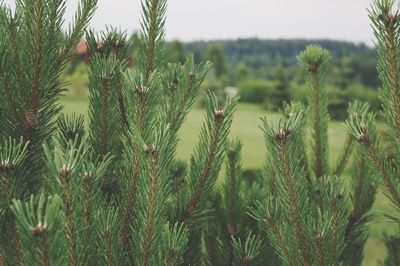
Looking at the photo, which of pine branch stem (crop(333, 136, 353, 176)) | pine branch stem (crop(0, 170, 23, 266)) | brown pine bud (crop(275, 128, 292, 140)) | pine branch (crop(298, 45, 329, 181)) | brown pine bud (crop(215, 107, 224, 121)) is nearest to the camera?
pine branch stem (crop(0, 170, 23, 266))

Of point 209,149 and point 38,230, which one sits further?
point 209,149

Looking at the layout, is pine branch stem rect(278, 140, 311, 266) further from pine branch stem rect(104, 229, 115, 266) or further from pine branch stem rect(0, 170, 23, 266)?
pine branch stem rect(0, 170, 23, 266)

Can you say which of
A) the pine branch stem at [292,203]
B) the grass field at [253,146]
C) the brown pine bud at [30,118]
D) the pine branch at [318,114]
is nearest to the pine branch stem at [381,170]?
the pine branch stem at [292,203]

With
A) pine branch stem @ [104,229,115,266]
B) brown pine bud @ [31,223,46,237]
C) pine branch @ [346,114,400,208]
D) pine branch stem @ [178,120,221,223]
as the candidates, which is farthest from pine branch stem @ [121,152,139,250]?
pine branch @ [346,114,400,208]

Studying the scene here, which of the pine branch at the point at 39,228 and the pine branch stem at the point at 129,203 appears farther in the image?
the pine branch stem at the point at 129,203

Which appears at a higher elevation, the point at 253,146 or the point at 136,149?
the point at 136,149

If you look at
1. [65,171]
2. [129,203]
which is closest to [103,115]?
[129,203]

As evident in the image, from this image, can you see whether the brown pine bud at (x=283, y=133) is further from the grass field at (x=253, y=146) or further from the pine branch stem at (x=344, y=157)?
the grass field at (x=253, y=146)

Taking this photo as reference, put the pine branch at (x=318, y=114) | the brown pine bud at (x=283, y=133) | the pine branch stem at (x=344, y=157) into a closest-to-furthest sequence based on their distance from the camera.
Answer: the brown pine bud at (x=283, y=133) < the pine branch at (x=318, y=114) < the pine branch stem at (x=344, y=157)

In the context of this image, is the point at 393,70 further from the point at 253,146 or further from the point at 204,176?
the point at 253,146

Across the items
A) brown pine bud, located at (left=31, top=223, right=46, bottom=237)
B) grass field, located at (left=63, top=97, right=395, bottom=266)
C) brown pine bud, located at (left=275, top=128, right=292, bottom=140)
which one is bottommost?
grass field, located at (left=63, top=97, right=395, bottom=266)

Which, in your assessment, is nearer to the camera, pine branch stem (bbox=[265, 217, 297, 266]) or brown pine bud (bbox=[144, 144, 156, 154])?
brown pine bud (bbox=[144, 144, 156, 154])

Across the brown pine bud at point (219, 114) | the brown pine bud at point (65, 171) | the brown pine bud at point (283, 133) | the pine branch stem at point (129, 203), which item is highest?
the brown pine bud at point (219, 114)

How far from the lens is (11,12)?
1520 millimetres
